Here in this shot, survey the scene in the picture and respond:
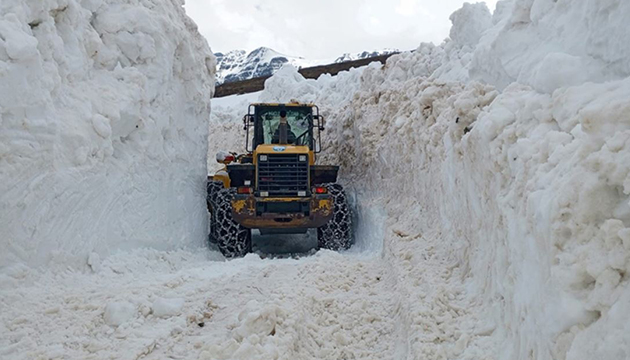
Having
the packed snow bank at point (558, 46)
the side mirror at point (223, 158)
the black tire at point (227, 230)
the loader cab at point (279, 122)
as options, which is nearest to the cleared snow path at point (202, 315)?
the packed snow bank at point (558, 46)

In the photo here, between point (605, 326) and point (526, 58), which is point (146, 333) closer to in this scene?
point (605, 326)

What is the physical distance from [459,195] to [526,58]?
1.52 meters

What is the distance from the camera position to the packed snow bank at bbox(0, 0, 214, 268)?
5.28m

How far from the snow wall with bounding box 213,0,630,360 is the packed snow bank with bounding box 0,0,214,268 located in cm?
350

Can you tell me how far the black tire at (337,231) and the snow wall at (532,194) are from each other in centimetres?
195

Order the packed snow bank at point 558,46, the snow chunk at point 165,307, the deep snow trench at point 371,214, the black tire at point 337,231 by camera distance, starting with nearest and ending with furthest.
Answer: the deep snow trench at point 371,214, the packed snow bank at point 558,46, the snow chunk at point 165,307, the black tire at point 337,231

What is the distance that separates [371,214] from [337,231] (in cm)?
75

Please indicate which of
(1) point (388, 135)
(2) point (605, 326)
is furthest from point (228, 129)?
(2) point (605, 326)

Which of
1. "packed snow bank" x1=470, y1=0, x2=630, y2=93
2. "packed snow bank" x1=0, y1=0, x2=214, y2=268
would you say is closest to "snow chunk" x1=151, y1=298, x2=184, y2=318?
"packed snow bank" x1=0, y1=0, x2=214, y2=268

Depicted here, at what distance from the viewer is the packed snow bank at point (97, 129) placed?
5.28 meters

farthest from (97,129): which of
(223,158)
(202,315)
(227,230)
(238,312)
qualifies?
(223,158)

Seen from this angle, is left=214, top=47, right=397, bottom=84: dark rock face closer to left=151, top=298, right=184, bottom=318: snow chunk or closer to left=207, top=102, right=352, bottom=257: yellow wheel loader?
left=207, top=102, right=352, bottom=257: yellow wheel loader

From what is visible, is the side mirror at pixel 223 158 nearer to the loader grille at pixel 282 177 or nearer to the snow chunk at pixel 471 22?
the loader grille at pixel 282 177

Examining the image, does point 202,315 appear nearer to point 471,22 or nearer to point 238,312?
point 238,312
